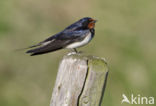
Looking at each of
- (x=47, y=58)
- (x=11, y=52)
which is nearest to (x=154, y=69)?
(x=47, y=58)

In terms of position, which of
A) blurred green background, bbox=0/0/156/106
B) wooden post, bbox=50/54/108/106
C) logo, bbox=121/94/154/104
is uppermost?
wooden post, bbox=50/54/108/106

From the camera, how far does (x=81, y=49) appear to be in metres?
8.76

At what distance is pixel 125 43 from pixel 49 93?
245 cm

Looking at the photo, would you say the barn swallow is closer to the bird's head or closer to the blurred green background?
the bird's head

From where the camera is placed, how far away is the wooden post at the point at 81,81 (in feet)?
12.5

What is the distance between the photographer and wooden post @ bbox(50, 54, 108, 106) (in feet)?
12.5

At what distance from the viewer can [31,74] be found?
800 cm

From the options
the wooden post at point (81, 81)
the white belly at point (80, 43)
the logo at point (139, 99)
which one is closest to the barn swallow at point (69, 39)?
the white belly at point (80, 43)

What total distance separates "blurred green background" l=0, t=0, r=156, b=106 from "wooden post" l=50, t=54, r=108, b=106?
363 centimetres

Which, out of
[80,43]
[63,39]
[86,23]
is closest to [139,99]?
[86,23]

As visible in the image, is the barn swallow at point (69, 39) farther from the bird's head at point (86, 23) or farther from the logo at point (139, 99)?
the logo at point (139, 99)

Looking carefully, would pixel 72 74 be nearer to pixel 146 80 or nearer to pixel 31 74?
pixel 31 74

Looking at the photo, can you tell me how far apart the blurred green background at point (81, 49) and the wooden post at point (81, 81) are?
363cm

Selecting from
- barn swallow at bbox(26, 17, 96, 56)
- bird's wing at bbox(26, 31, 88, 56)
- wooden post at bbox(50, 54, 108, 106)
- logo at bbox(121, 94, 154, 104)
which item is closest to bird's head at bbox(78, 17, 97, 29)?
barn swallow at bbox(26, 17, 96, 56)
